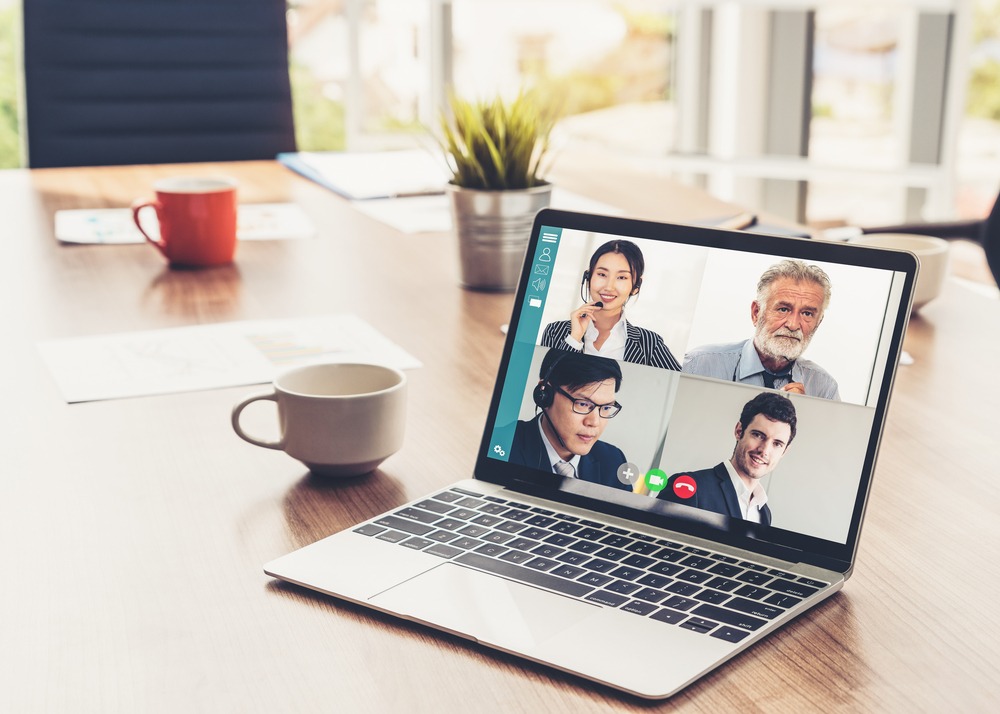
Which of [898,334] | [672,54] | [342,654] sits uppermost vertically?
[672,54]

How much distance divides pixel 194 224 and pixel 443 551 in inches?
32.9

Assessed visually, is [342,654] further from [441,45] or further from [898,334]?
[441,45]

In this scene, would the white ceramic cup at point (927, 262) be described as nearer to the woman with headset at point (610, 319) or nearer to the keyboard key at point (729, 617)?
the woman with headset at point (610, 319)

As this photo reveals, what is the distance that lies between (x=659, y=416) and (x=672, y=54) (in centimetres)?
310

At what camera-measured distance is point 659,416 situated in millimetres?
679

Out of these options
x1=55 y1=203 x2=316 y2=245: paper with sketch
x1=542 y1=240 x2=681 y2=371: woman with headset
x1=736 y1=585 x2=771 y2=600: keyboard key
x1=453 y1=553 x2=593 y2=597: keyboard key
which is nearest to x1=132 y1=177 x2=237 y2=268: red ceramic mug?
x1=55 y1=203 x2=316 y2=245: paper with sketch

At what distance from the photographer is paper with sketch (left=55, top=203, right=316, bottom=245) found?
153cm

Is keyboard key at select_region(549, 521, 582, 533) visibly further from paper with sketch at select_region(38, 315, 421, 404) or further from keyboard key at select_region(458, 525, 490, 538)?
paper with sketch at select_region(38, 315, 421, 404)

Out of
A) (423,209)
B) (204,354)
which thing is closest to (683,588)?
(204,354)

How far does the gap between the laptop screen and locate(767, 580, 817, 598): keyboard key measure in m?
0.02

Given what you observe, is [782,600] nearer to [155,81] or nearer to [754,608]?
[754,608]

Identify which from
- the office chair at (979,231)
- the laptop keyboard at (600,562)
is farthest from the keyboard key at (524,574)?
the office chair at (979,231)

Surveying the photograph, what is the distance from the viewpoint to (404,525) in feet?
2.22

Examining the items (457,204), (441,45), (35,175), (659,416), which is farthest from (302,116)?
(659,416)
